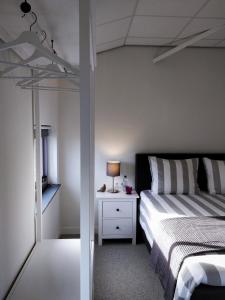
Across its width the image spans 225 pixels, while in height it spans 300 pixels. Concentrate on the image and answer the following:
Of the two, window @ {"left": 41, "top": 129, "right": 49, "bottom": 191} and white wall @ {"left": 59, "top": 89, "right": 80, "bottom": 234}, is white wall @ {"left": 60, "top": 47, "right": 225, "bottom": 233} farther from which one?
window @ {"left": 41, "top": 129, "right": 49, "bottom": 191}

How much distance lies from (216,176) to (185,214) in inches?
40.8

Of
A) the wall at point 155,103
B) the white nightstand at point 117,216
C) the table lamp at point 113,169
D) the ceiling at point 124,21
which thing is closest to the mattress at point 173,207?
the white nightstand at point 117,216

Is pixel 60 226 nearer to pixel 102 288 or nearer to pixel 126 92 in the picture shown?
pixel 102 288

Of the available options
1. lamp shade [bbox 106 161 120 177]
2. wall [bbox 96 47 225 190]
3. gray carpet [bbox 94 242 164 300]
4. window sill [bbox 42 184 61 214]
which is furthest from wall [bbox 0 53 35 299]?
wall [bbox 96 47 225 190]

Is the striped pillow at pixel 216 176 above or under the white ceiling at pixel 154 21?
under

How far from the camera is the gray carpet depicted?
219 cm

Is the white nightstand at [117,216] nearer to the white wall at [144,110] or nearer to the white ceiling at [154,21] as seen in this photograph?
the white wall at [144,110]

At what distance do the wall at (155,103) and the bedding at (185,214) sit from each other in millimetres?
704

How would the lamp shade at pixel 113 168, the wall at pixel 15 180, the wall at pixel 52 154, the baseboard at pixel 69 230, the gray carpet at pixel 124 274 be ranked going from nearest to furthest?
→ the wall at pixel 15 180 < the gray carpet at pixel 124 274 < the wall at pixel 52 154 < the lamp shade at pixel 113 168 < the baseboard at pixel 69 230

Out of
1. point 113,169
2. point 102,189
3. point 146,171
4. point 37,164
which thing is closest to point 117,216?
point 102,189

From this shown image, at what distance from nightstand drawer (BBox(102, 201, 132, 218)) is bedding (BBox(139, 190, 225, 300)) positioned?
0.16 meters

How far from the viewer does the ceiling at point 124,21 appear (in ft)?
4.95

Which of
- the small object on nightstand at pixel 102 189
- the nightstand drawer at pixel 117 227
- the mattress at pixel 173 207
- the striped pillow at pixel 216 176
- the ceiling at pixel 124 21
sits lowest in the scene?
the nightstand drawer at pixel 117 227

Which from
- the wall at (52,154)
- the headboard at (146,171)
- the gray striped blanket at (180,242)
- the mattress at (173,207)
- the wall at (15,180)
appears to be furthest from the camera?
the headboard at (146,171)
